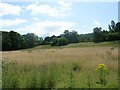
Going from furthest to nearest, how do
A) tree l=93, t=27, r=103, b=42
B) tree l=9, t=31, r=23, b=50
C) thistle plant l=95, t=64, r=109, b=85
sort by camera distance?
tree l=93, t=27, r=103, b=42 → tree l=9, t=31, r=23, b=50 → thistle plant l=95, t=64, r=109, b=85

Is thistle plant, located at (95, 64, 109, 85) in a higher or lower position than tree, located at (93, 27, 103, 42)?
lower

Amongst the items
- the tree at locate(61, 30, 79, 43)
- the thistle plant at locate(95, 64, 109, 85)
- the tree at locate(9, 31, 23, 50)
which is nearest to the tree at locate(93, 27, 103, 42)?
the tree at locate(61, 30, 79, 43)

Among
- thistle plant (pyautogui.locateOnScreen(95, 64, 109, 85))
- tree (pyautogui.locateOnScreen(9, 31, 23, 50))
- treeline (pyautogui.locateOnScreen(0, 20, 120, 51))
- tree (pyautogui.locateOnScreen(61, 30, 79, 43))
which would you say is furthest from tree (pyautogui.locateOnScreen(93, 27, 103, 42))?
thistle plant (pyautogui.locateOnScreen(95, 64, 109, 85))

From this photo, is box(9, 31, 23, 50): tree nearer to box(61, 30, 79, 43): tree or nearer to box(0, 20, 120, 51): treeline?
box(0, 20, 120, 51): treeline

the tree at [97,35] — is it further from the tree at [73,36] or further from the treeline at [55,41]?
the tree at [73,36]

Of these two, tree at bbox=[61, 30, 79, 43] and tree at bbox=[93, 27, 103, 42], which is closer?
tree at bbox=[93, 27, 103, 42]

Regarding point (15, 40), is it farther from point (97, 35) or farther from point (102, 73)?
point (102, 73)

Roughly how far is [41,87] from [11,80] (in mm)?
891

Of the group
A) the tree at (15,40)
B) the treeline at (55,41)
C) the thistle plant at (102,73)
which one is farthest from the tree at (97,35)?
the thistle plant at (102,73)

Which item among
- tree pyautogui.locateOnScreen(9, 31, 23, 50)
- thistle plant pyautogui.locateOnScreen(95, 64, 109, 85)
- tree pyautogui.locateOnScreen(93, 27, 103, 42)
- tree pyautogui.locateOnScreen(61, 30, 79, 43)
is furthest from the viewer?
tree pyautogui.locateOnScreen(61, 30, 79, 43)

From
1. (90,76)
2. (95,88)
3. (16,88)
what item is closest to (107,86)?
(95,88)

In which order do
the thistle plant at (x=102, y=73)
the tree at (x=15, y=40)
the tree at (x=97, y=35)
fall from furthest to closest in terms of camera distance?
the tree at (x=97, y=35) → the tree at (x=15, y=40) → the thistle plant at (x=102, y=73)

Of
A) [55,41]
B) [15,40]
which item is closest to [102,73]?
[15,40]

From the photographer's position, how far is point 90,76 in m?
9.50
